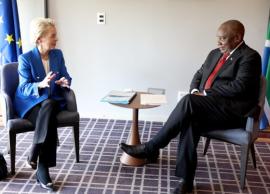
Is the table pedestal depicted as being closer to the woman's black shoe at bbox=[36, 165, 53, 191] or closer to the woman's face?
the woman's black shoe at bbox=[36, 165, 53, 191]

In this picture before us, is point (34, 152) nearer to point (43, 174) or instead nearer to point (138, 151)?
point (43, 174)

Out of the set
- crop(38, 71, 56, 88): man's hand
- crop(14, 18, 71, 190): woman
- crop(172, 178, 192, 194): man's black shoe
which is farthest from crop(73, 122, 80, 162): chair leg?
crop(172, 178, 192, 194): man's black shoe

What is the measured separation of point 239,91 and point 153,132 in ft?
4.14

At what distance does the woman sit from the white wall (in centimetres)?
106

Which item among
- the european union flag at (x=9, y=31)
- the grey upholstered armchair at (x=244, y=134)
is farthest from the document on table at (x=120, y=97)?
the european union flag at (x=9, y=31)

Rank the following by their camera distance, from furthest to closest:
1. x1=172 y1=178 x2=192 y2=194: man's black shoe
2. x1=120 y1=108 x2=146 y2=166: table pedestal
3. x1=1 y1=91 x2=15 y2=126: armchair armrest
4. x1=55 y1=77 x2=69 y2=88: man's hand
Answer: x1=120 y1=108 x2=146 y2=166: table pedestal
x1=55 y1=77 x2=69 y2=88: man's hand
x1=1 y1=91 x2=15 y2=126: armchair armrest
x1=172 y1=178 x2=192 y2=194: man's black shoe

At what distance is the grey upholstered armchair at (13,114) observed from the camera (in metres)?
2.50

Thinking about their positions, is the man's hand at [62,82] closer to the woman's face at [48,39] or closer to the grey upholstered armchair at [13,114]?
the grey upholstered armchair at [13,114]

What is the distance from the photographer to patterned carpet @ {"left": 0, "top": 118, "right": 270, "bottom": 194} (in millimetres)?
2484

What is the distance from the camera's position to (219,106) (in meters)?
2.54

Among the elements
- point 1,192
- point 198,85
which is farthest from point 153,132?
point 1,192

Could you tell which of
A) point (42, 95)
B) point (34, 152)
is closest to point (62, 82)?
point (42, 95)

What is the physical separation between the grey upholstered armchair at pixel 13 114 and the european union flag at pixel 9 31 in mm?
724

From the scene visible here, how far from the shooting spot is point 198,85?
290 centimetres
